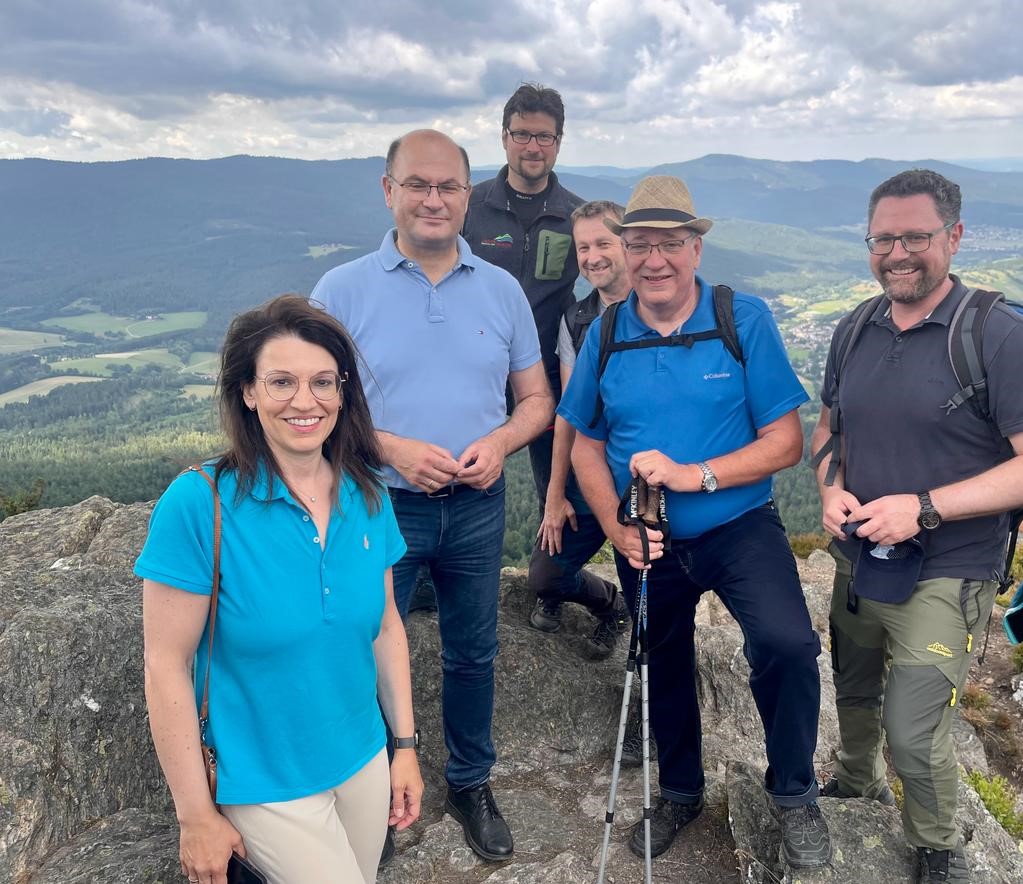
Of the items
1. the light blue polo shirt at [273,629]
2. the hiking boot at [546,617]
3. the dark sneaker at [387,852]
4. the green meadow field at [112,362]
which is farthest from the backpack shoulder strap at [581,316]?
the green meadow field at [112,362]

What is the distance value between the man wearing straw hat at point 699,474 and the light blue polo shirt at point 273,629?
201 centimetres

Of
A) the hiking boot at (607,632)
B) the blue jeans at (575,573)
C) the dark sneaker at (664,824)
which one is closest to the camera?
the dark sneaker at (664,824)

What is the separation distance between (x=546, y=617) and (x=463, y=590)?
256 cm

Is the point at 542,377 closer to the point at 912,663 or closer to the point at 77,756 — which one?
the point at 912,663

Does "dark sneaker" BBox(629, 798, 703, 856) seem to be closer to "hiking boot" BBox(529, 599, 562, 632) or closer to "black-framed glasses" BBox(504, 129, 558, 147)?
"hiking boot" BBox(529, 599, 562, 632)

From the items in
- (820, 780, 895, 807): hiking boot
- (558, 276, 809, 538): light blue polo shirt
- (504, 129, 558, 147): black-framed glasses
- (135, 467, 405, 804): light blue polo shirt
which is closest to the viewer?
(135, 467, 405, 804): light blue polo shirt

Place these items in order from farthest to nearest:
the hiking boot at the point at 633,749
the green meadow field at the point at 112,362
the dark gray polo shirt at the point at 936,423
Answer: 1. the green meadow field at the point at 112,362
2. the hiking boot at the point at 633,749
3. the dark gray polo shirt at the point at 936,423

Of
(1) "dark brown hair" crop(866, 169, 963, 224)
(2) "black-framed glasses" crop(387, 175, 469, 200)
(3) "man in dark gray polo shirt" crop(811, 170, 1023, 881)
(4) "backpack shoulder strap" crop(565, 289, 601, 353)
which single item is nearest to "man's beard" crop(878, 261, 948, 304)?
(3) "man in dark gray polo shirt" crop(811, 170, 1023, 881)

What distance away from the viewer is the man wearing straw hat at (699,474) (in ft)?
13.7

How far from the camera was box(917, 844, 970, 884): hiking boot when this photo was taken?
4.18m

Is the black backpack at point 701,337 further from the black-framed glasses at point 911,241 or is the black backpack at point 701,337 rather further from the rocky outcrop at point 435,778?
the rocky outcrop at point 435,778

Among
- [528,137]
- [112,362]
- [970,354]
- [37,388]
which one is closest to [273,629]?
[970,354]

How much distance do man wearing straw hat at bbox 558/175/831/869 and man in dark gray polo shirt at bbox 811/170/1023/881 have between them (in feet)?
1.48

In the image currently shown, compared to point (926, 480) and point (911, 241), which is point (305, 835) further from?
point (911, 241)
